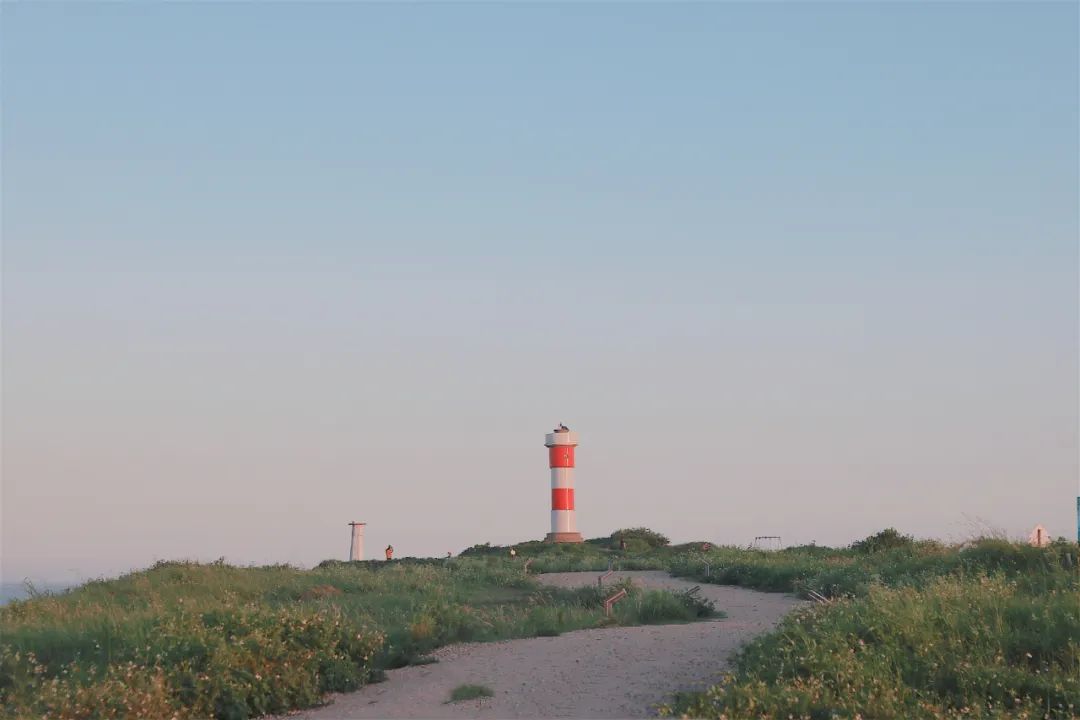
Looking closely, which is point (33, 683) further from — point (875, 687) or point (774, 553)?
point (774, 553)

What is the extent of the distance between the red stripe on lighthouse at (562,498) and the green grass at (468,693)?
100 ft

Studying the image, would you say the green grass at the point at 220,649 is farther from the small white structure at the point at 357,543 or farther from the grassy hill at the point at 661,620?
the small white structure at the point at 357,543

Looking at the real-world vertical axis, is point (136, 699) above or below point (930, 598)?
below

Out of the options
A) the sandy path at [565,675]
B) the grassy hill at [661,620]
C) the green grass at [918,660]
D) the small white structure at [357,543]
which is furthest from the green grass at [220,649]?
the small white structure at [357,543]

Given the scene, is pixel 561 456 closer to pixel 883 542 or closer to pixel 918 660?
pixel 883 542

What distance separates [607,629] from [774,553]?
19.3 meters

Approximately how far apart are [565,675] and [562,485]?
29.9 meters

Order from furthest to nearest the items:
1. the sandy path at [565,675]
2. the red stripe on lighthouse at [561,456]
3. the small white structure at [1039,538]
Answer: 1. the red stripe on lighthouse at [561,456]
2. the small white structure at [1039,538]
3. the sandy path at [565,675]

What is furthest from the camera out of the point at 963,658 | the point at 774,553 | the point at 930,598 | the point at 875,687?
the point at 774,553

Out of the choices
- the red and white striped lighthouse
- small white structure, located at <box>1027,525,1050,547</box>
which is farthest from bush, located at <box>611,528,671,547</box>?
small white structure, located at <box>1027,525,1050,547</box>

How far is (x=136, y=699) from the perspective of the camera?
11.7m

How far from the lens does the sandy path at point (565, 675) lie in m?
11.8

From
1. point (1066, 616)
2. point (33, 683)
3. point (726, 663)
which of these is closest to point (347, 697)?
point (33, 683)

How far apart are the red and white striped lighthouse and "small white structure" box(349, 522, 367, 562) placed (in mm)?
7119
